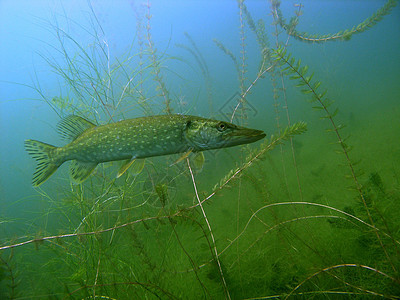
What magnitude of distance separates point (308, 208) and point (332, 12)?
691 inches

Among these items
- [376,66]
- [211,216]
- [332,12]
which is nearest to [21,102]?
[211,216]

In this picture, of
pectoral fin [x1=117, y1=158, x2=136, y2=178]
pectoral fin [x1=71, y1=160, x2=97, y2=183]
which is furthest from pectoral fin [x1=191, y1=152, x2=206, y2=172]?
pectoral fin [x1=71, y1=160, x2=97, y2=183]

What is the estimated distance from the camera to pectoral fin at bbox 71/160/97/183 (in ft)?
8.82

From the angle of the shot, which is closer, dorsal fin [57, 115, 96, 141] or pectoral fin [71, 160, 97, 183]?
pectoral fin [71, 160, 97, 183]

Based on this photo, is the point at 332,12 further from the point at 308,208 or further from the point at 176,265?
the point at 176,265

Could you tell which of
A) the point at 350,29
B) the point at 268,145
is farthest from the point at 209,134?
the point at 350,29

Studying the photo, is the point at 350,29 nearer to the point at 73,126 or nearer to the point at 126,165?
the point at 126,165

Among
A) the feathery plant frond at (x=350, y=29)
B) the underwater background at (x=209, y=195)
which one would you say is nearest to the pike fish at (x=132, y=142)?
the underwater background at (x=209, y=195)

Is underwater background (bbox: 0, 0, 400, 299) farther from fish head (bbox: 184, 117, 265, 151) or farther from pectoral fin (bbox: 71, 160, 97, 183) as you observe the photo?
pectoral fin (bbox: 71, 160, 97, 183)

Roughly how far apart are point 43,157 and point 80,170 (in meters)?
0.48

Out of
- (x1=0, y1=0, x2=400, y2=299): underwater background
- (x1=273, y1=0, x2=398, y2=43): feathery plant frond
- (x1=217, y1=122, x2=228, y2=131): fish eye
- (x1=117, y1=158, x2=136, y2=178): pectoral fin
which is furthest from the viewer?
(x1=273, y1=0, x2=398, y2=43): feathery plant frond

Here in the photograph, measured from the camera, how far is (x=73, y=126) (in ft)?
9.59

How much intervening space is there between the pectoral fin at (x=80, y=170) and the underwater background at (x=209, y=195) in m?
0.45

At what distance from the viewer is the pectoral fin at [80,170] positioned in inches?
106
